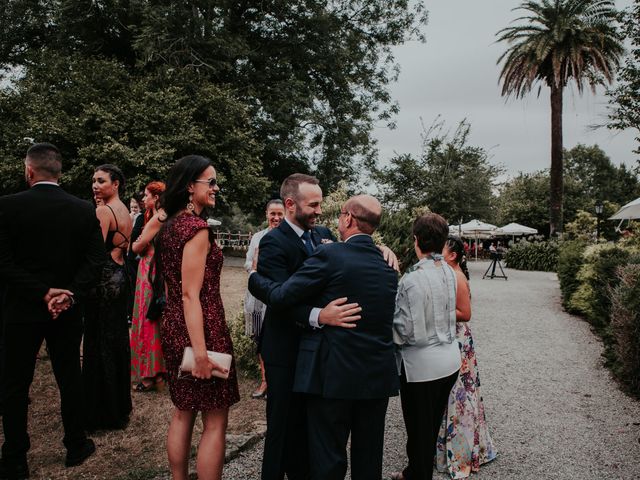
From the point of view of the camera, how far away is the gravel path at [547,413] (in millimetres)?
3727

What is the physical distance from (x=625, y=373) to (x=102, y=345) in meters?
6.12

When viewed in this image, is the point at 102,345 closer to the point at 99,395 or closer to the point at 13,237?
the point at 99,395

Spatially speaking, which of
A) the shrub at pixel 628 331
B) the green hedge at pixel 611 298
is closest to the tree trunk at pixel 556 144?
the green hedge at pixel 611 298

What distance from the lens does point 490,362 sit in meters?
7.17

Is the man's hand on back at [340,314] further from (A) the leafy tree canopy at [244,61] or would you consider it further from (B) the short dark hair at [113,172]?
(A) the leafy tree canopy at [244,61]

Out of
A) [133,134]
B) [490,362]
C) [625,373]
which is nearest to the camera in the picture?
[625,373]

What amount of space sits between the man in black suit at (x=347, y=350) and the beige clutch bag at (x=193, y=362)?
40 centimetres

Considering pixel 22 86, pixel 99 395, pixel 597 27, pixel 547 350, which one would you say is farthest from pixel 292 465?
pixel 597 27

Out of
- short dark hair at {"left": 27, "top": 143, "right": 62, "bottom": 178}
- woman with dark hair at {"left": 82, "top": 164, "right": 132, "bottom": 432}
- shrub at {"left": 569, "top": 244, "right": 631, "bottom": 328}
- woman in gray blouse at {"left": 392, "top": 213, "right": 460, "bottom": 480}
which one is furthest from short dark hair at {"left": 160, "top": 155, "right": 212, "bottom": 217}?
shrub at {"left": 569, "top": 244, "right": 631, "bottom": 328}

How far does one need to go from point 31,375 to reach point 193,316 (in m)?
1.69

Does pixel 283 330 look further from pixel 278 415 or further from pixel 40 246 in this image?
pixel 40 246

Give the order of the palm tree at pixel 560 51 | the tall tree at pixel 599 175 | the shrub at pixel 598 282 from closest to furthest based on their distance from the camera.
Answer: the shrub at pixel 598 282 → the palm tree at pixel 560 51 → the tall tree at pixel 599 175

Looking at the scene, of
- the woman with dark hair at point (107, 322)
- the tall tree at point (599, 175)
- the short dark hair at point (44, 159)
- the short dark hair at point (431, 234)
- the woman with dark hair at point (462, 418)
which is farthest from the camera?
the tall tree at point (599, 175)

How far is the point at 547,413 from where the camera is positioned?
501 cm
